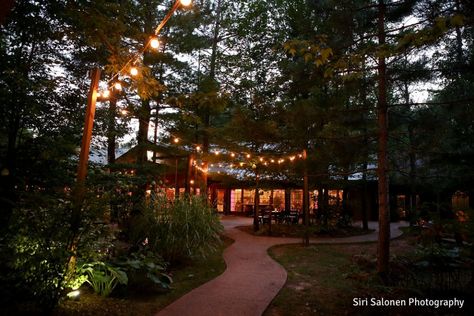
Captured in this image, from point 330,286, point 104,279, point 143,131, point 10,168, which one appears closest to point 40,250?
point 104,279

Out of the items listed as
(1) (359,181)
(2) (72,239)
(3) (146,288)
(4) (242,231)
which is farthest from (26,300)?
(1) (359,181)

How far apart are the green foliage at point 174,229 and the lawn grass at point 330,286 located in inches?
80.5

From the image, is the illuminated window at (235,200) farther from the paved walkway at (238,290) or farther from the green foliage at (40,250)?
the green foliage at (40,250)

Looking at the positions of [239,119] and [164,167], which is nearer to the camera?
[239,119]

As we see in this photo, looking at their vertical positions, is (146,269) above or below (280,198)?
below

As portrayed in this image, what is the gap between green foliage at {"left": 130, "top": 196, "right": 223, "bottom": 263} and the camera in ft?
A: 20.3

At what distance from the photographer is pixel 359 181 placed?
1526 centimetres

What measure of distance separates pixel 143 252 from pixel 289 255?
4.31 meters

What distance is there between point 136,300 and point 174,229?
6.62 feet

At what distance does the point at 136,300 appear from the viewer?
4.34m

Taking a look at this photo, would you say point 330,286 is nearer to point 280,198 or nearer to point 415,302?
point 415,302

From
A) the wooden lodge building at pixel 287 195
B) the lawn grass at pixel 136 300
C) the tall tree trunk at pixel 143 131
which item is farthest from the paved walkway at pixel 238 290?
the wooden lodge building at pixel 287 195

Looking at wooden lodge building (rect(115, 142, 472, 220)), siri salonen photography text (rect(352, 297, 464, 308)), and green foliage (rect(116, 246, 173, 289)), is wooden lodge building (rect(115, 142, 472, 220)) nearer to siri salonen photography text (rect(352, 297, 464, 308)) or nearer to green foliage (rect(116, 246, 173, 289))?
green foliage (rect(116, 246, 173, 289))

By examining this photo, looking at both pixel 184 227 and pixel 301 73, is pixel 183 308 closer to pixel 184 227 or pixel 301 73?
pixel 184 227
